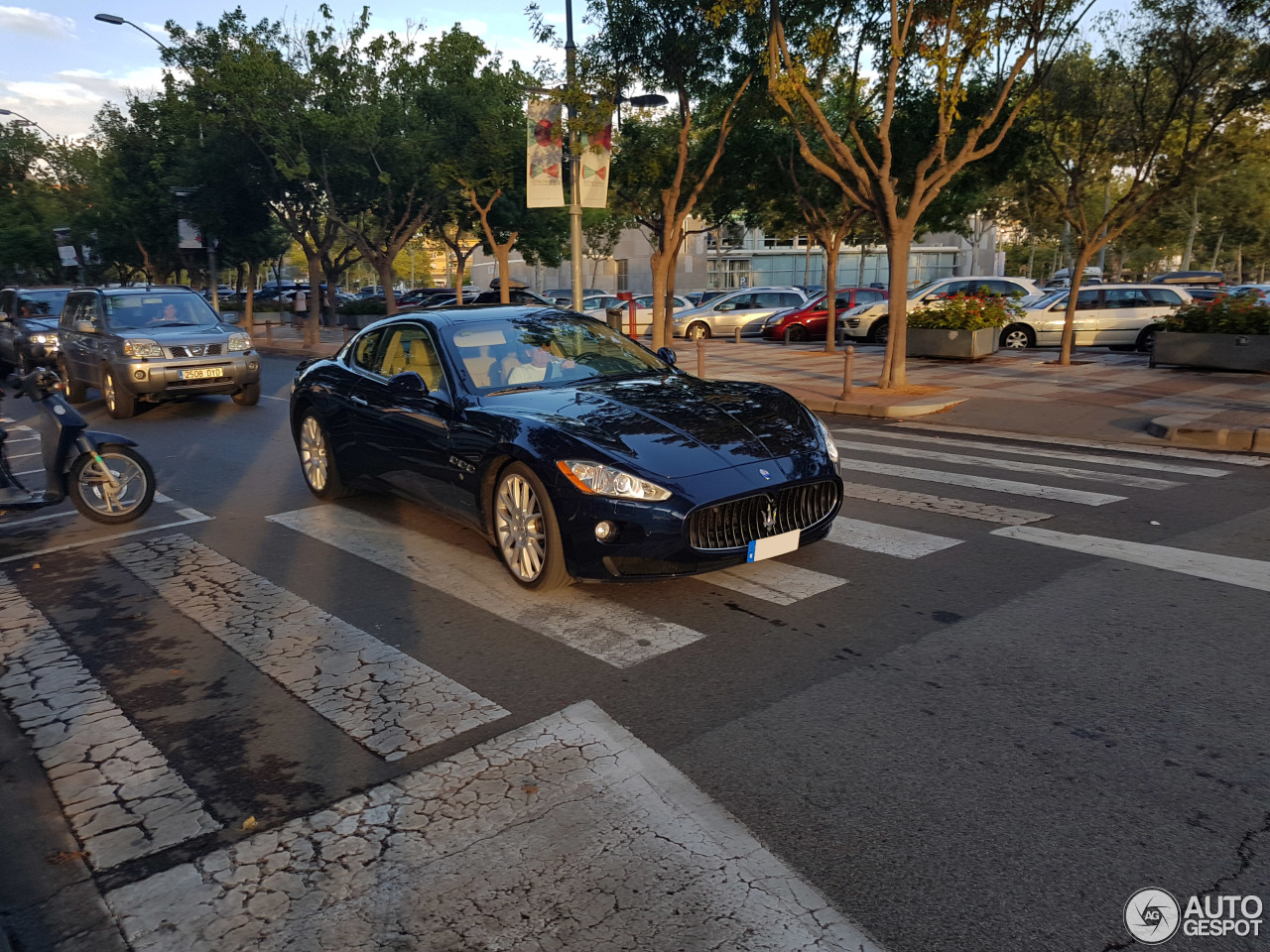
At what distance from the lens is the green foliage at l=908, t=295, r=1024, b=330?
20516mm

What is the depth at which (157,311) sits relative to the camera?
14.8 m

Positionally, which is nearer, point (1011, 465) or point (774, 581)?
point (774, 581)

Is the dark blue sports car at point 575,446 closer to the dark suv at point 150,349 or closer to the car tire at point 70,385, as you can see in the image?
the dark suv at point 150,349

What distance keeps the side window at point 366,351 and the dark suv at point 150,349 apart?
7278mm

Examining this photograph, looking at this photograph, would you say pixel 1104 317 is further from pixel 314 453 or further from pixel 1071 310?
pixel 314 453

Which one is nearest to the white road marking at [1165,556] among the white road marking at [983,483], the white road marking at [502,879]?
the white road marking at [983,483]

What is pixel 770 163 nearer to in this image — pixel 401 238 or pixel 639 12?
pixel 639 12

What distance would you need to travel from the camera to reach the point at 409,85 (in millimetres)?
27906

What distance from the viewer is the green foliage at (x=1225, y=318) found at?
17.1m

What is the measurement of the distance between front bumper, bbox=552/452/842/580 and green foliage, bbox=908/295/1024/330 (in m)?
16.6

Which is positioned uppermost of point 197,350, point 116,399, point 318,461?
point 197,350

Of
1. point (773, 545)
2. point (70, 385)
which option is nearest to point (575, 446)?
point (773, 545)

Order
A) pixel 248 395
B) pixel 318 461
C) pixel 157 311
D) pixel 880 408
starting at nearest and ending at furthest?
pixel 318 461 → pixel 880 408 → pixel 157 311 → pixel 248 395

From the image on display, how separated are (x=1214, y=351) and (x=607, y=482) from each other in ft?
53.2
